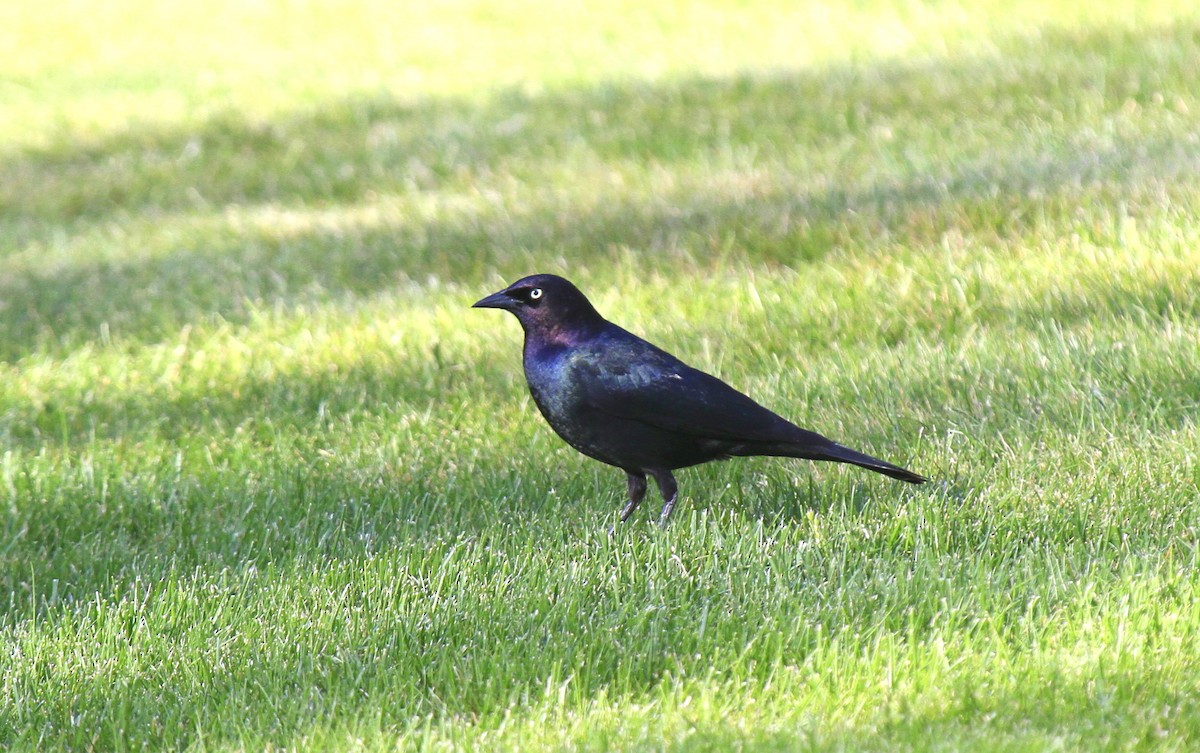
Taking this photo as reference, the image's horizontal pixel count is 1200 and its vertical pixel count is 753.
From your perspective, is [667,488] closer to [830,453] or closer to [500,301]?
[830,453]

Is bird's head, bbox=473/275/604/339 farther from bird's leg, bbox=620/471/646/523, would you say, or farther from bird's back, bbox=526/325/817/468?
bird's leg, bbox=620/471/646/523

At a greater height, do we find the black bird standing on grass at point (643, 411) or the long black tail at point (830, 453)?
the black bird standing on grass at point (643, 411)

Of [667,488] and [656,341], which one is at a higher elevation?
[656,341]

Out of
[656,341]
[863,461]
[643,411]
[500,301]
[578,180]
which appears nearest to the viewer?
[863,461]

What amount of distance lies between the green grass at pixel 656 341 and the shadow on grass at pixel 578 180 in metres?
0.04

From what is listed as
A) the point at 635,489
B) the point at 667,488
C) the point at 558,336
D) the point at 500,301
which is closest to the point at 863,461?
the point at 667,488

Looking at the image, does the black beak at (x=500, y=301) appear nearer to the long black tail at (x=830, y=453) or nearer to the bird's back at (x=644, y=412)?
the bird's back at (x=644, y=412)

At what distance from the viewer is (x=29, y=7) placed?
16.5 meters

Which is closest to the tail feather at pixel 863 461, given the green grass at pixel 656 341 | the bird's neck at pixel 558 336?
the green grass at pixel 656 341

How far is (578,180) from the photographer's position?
8.55 m

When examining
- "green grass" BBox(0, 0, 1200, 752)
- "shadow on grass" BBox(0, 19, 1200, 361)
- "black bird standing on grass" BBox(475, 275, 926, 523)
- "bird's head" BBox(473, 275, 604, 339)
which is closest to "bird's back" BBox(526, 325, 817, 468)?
"black bird standing on grass" BBox(475, 275, 926, 523)

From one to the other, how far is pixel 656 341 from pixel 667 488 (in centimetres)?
156

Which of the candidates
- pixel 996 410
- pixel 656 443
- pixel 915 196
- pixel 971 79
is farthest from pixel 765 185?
pixel 656 443

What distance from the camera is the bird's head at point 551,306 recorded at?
450 centimetres
